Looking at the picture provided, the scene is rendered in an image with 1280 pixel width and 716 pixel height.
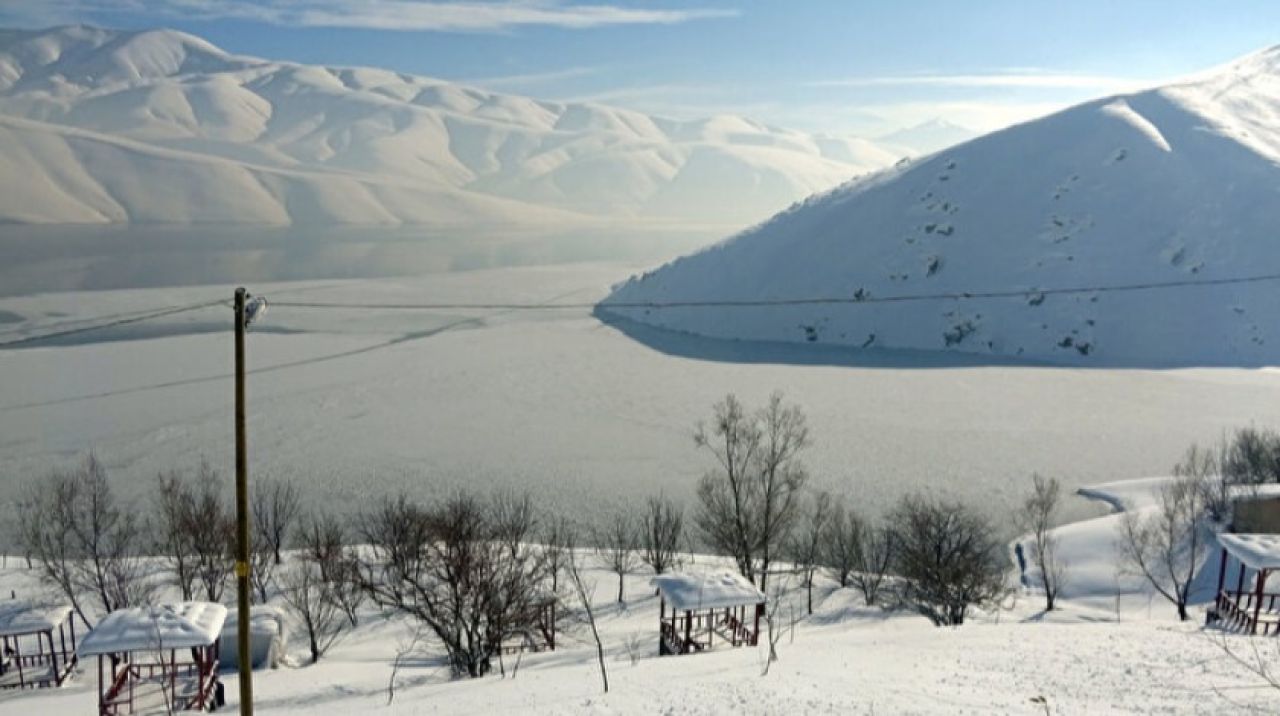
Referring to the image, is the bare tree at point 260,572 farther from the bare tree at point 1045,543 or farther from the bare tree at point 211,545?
the bare tree at point 1045,543

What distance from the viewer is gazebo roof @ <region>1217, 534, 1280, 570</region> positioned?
16.3 metres

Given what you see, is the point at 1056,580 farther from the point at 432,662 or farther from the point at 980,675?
the point at 432,662

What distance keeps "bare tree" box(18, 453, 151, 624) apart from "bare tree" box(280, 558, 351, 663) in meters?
3.21

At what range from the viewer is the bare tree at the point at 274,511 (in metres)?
24.2

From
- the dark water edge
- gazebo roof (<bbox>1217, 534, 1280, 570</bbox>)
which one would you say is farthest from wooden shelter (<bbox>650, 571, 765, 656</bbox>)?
the dark water edge

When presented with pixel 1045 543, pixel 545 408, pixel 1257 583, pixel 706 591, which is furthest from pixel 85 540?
pixel 1257 583

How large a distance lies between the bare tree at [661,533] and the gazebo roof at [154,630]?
451 inches

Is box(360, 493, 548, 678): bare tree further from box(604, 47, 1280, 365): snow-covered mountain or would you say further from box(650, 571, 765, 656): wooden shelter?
box(604, 47, 1280, 365): snow-covered mountain

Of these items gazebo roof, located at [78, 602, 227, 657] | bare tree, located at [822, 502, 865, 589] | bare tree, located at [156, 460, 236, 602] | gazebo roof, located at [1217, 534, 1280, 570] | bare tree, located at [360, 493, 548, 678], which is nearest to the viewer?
gazebo roof, located at [78, 602, 227, 657]

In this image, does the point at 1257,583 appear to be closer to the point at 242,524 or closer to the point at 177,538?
the point at 242,524

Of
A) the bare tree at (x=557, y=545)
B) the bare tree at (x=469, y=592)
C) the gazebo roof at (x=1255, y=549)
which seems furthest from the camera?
the bare tree at (x=557, y=545)

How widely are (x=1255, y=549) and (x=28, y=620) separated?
23.5m

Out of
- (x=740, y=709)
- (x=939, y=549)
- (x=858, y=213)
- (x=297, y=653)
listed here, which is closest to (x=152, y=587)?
(x=297, y=653)

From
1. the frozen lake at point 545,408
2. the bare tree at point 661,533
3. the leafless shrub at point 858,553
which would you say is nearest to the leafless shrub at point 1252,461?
the frozen lake at point 545,408
